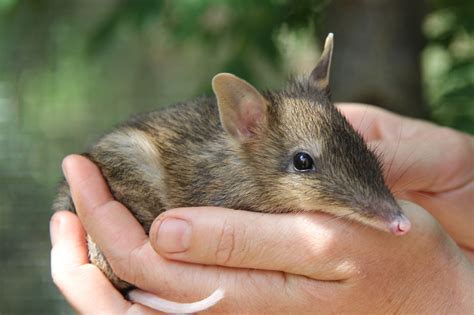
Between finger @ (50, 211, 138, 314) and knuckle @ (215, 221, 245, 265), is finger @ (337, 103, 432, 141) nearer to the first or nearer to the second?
knuckle @ (215, 221, 245, 265)

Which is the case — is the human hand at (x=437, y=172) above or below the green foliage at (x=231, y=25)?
below

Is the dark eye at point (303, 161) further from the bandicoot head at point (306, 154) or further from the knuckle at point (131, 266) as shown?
the knuckle at point (131, 266)

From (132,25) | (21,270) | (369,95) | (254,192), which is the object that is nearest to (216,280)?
(254,192)

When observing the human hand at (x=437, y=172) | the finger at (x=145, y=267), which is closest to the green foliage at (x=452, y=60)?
the human hand at (x=437, y=172)

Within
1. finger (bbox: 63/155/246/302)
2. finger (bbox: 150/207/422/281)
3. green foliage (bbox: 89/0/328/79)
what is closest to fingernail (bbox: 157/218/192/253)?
finger (bbox: 150/207/422/281)

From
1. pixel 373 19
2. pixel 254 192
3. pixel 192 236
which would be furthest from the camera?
pixel 373 19

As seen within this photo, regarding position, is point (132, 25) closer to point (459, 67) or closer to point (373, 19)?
point (373, 19)

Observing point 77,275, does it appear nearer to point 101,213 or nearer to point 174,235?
point 101,213
